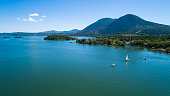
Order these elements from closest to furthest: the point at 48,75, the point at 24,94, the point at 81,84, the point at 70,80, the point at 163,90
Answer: the point at 24,94, the point at 163,90, the point at 81,84, the point at 70,80, the point at 48,75

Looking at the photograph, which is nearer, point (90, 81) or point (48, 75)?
point (90, 81)

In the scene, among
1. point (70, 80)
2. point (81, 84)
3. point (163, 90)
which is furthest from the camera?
point (70, 80)

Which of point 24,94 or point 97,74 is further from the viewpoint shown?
point 97,74

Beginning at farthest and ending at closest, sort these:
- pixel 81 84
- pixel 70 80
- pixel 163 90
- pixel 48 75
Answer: pixel 48 75 < pixel 70 80 < pixel 81 84 < pixel 163 90

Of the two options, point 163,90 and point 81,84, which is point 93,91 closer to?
point 81,84

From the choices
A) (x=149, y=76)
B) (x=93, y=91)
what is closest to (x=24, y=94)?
(x=93, y=91)

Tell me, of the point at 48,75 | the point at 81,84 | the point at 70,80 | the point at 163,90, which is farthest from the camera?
the point at 48,75

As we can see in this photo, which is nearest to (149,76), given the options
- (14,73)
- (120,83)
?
(120,83)

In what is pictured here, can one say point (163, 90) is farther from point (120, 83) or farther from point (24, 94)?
point (24, 94)
